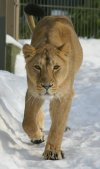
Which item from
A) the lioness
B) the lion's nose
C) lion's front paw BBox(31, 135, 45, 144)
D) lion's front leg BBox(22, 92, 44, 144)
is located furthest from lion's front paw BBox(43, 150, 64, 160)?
the lion's nose

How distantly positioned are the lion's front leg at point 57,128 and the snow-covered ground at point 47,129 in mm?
97

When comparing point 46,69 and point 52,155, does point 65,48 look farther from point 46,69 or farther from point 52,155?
point 52,155

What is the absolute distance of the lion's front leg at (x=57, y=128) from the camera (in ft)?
17.6

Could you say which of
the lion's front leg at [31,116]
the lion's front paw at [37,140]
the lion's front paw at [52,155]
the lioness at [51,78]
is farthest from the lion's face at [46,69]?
the lion's front paw at [37,140]

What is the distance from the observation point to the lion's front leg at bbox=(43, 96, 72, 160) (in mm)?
5359

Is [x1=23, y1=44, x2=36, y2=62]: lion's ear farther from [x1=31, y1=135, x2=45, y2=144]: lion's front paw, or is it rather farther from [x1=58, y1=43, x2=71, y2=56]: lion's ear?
[x1=31, y1=135, x2=45, y2=144]: lion's front paw

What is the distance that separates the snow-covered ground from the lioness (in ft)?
0.57

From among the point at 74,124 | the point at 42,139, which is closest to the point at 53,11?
the point at 74,124

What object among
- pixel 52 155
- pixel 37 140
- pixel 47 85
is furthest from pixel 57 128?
pixel 47 85

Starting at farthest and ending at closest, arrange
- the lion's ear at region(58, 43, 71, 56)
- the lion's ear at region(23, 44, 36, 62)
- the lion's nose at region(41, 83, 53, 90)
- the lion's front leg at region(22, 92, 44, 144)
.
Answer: the lion's front leg at region(22, 92, 44, 144)
the lion's ear at region(58, 43, 71, 56)
the lion's ear at region(23, 44, 36, 62)
the lion's nose at region(41, 83, 53, 90)

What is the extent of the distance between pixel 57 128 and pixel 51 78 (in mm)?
623

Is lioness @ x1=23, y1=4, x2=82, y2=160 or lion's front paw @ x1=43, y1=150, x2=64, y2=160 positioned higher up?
lioness @ x1=23, y1=4, x2=82, y2=160

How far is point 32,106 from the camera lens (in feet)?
18.6

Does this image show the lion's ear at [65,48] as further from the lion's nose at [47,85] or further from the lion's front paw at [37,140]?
the lion's front paw at [37,140]
